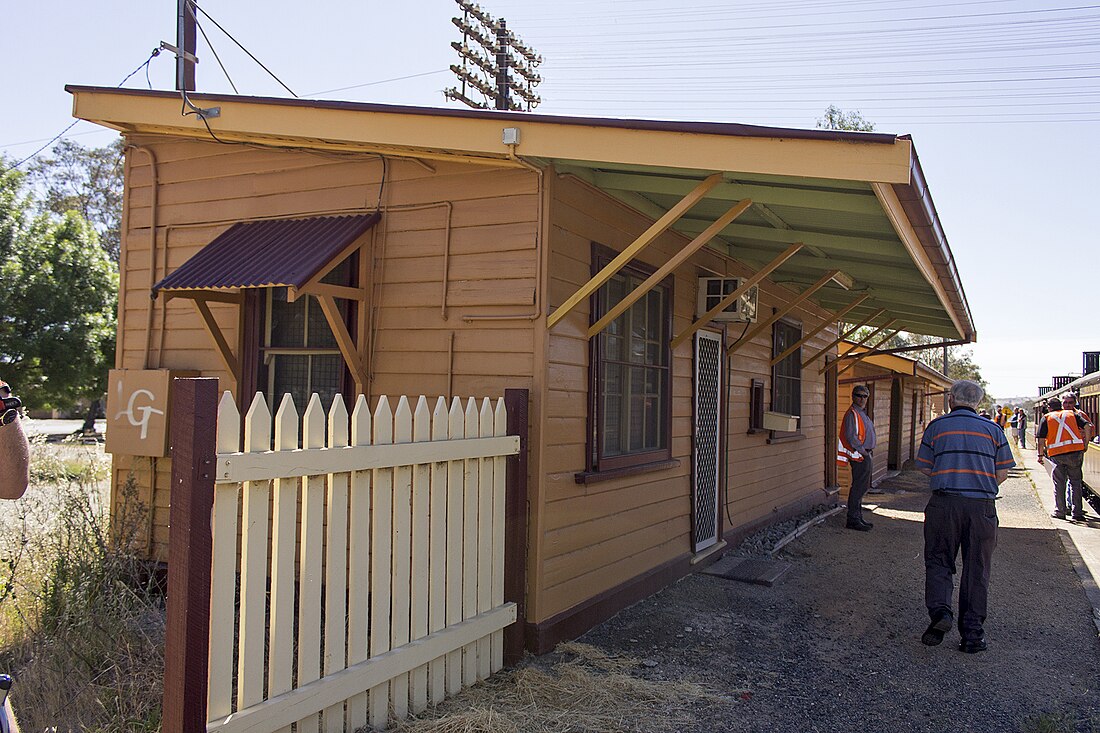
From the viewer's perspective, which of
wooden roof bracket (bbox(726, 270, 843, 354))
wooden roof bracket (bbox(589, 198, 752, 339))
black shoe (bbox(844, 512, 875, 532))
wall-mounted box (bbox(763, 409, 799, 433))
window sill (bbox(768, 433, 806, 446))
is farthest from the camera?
black shoe (bbox(844, 512, 875, 532))

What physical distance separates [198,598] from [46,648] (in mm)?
2117

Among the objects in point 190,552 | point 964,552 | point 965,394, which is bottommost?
point 964,552

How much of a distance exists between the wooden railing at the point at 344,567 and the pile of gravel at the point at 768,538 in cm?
396

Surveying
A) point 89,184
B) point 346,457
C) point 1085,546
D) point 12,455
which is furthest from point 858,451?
point 89,184

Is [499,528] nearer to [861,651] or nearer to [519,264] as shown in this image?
[519,264]

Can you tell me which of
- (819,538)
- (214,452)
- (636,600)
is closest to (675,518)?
(636,600)

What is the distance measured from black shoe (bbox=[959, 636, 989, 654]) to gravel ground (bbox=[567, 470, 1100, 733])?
57 millimetres

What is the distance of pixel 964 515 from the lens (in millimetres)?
5137

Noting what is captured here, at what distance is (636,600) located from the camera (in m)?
5.97

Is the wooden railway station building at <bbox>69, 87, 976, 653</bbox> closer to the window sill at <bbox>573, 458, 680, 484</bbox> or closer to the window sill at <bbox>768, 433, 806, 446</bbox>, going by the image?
the window sill at <bbox>573, 458, 680, 484</bbox>

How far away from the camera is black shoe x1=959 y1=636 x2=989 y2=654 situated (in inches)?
202

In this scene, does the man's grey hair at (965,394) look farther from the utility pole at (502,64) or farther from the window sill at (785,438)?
the utility pole at (502,64)

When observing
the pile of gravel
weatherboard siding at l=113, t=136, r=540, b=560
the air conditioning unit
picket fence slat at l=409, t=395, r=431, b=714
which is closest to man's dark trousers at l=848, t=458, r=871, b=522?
the pile of gravel

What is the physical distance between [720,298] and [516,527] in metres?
3.28
